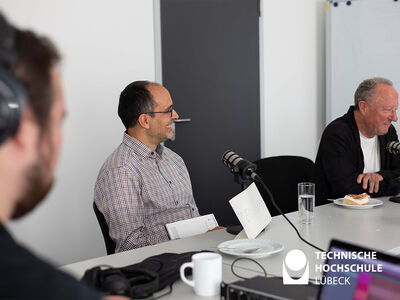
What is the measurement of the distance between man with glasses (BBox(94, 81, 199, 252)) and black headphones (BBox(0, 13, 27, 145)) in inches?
55.8

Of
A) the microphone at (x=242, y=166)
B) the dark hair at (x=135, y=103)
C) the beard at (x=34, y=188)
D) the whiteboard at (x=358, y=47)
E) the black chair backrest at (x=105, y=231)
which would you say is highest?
the whiteboard at (x=358, y=47)

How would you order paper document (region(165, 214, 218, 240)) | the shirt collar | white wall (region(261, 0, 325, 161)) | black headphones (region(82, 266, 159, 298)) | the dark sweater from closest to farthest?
1. the dark sweater
2. black headphones (region(82, 266, 159, 298))
3. paper document (region(165, 214, 218, 240))
4. the shirt collar
5. white wall (region(261, 0, 325, 161))

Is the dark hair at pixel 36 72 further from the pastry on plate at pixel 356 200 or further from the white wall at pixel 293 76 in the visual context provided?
the white wall at pixel 293 76

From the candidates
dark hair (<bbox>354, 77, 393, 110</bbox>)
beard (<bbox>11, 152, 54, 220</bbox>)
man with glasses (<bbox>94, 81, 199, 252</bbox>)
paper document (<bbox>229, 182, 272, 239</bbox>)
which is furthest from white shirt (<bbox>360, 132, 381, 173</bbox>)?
beard (<bbox>11, 152, 54, 220</bbox>)

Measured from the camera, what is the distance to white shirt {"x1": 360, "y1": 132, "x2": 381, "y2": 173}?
2885mm

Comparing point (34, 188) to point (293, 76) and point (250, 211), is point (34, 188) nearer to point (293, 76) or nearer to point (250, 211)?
point (250, 211)

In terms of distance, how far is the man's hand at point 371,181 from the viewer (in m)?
2.54

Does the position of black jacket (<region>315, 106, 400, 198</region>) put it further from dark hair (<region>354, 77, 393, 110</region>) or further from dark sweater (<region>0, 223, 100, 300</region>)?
dark sweater (<region>0, 223, 100, 300</region>)

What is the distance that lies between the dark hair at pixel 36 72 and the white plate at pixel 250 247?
1.02 meters

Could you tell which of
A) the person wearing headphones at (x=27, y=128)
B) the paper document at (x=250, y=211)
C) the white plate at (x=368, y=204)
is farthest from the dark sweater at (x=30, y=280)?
the white plate at (x=368, y=204)

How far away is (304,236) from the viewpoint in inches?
72.4

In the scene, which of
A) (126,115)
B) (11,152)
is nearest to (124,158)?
(126,115)

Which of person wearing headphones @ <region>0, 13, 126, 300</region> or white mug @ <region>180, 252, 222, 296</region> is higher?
person wearing headphones @ <region>0, 13, 126, 300</region>

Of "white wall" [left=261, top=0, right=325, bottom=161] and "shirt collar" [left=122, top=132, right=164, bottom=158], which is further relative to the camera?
"white wall" [left=261, top=0, right=325, bottom=161]
